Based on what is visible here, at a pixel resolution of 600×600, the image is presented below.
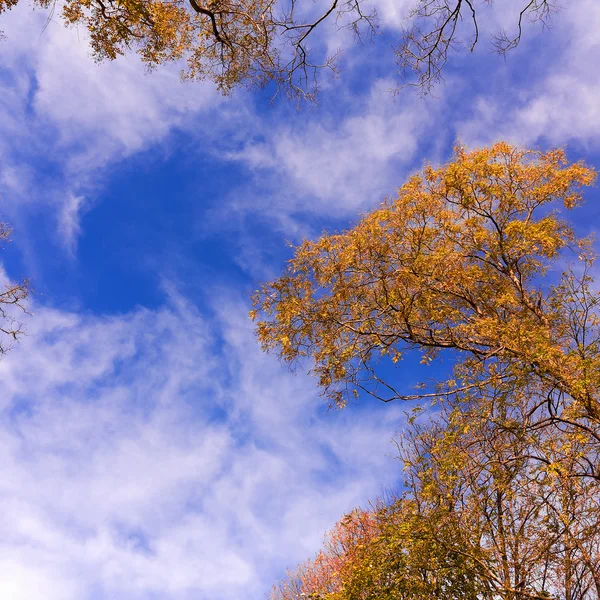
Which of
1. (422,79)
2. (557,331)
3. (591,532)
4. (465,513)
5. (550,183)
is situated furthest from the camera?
(550,183)

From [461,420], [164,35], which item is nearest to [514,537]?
[461,420]

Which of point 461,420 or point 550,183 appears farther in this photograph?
point 550,183

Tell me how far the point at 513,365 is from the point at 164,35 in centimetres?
723

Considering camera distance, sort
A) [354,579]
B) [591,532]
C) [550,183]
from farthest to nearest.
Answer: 1. [550,183]
2. [354,579]
3. [591,532]

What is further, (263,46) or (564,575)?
(564,575)

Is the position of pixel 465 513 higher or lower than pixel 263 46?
lower

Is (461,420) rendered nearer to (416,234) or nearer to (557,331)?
(557,331)

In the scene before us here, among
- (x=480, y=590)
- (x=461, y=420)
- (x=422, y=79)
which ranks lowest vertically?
(x=480, y=590)

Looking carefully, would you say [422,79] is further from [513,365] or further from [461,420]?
[461,420]

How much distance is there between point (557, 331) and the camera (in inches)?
285

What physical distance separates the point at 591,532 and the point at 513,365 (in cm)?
224

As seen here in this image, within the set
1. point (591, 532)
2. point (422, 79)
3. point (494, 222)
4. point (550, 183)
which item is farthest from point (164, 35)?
point (591, 532)

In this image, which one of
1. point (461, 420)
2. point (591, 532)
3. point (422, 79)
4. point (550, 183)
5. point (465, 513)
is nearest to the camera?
point (422, 79)

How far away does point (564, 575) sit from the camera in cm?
752
